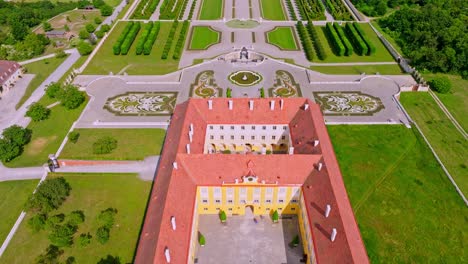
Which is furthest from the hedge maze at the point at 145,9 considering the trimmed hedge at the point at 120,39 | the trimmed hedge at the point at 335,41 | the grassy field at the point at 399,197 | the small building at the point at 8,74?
the grassy field at the point at 399,197

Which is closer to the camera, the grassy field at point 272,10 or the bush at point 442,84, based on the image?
the bush at point 442,84

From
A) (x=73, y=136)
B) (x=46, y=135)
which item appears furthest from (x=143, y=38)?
(x=73, y=136)

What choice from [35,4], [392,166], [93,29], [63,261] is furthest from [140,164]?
[35,4]

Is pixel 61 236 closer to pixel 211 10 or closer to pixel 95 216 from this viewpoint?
pixel 95 216

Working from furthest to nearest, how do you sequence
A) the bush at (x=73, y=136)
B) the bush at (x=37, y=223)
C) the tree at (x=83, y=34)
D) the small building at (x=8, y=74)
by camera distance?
the tree at (x=83, y=34), the small building at (x=8, y=74), the bush at (x=73, y=136), the bush at (x=37, y=223)

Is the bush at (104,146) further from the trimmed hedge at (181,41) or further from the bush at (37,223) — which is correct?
the trimmed hedge at (181,41)

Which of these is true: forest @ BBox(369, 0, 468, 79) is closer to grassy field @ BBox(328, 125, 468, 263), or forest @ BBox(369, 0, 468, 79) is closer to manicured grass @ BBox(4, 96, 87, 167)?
grassy field @ BBox(328, 125, 468, 263)

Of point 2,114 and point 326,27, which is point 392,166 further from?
point 2,114
